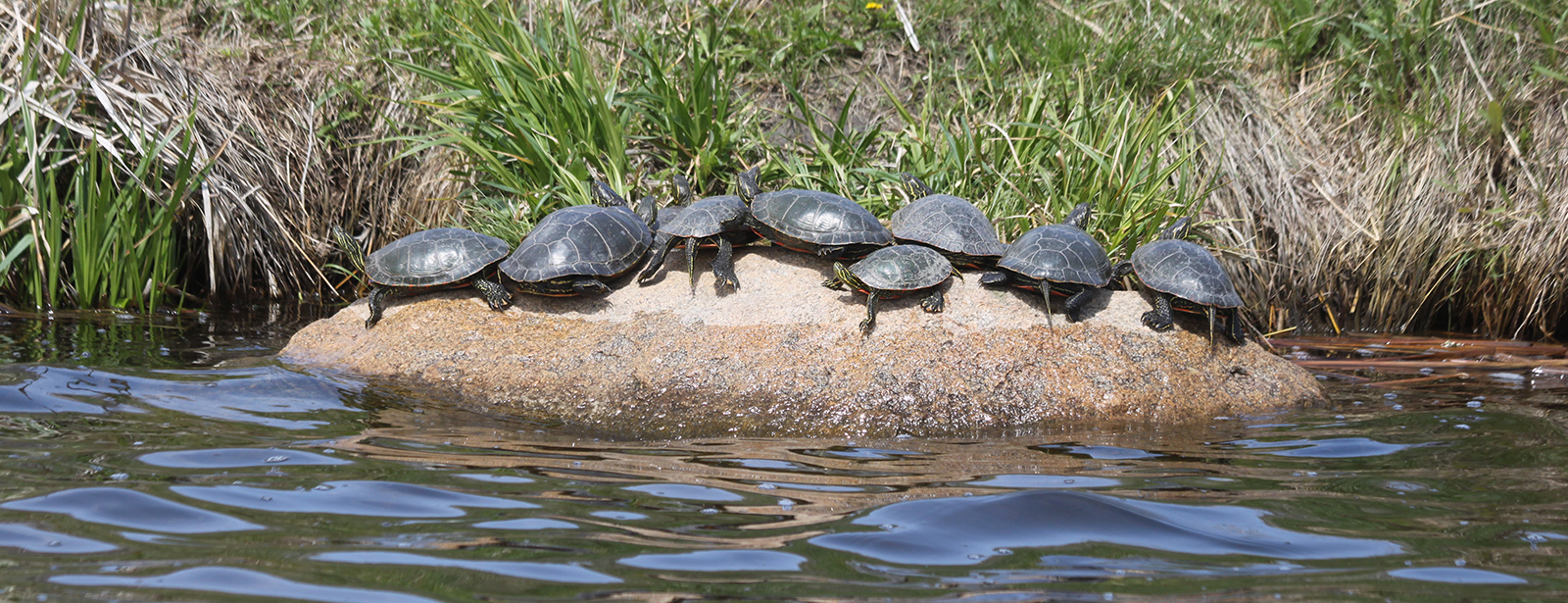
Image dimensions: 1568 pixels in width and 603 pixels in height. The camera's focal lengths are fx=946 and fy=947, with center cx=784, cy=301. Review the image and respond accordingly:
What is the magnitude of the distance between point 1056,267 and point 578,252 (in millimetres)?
1996

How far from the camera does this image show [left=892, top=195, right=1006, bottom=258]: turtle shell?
4.09 metres

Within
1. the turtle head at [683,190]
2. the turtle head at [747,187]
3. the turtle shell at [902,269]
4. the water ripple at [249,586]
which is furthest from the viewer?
the turtle head at [683,190]

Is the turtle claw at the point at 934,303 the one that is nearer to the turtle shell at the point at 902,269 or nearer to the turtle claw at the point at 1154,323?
the turtle shell at the point at 902,269

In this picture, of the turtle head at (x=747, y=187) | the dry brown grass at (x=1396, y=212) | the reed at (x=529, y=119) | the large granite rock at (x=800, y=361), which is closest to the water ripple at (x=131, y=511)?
the large granite rock at (x=800, y=361)

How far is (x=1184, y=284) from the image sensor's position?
12.8ft

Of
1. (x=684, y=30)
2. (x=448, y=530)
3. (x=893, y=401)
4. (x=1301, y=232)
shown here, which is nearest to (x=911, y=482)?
(x=893, y=401)

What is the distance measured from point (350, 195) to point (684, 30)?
2610mm

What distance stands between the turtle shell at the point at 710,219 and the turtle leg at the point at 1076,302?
145cm

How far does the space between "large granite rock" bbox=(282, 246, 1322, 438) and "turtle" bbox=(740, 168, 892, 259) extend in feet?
0.67

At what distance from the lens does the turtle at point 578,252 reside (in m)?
4.01

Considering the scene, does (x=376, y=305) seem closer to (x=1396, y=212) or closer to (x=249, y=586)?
(x=249, y=586)

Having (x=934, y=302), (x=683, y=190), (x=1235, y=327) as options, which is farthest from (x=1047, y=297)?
(x=683, y=190)

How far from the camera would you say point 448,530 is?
6.91 ft

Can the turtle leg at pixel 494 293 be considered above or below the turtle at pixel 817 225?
below
